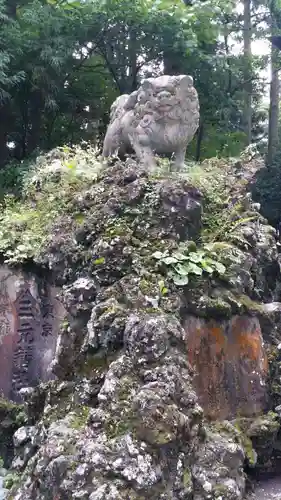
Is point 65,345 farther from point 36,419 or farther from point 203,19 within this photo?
point 203,19

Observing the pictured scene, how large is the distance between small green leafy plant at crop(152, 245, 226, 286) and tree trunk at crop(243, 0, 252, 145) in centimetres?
978

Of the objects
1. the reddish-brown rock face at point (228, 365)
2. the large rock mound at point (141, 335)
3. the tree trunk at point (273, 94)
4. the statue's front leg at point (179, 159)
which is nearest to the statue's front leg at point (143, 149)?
the statue's front leg at point (179, 159)

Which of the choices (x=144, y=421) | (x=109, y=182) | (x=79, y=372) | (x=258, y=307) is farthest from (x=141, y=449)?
(x=109, y=182)

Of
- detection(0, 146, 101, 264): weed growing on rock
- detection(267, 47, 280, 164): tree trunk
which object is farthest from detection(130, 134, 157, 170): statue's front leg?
detection(267, 47, 280, 164): tree trunk

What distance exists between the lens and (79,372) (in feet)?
10.1

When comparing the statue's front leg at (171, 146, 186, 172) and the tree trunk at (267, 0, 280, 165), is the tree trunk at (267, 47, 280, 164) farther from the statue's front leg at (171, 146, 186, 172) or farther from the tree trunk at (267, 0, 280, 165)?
the statue's front leg at (171, 146, 186, 172)

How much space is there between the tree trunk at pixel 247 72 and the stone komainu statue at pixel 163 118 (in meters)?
7.61

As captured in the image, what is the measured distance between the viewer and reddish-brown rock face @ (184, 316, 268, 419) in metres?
3.35

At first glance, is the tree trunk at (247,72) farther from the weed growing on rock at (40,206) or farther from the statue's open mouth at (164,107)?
the statue's open mouth at (164,107)

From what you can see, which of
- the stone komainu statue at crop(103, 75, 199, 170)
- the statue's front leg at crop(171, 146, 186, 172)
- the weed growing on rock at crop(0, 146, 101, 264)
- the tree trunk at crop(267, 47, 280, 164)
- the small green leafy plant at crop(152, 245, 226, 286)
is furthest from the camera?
the tree trunk at crop(267, 47, 280, 164)

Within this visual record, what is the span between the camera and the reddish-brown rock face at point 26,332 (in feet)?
15.8

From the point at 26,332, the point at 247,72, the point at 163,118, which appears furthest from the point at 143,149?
the point at 247,72

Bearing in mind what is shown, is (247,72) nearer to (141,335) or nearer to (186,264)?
(186,264)

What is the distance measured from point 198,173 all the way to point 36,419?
2746mm
